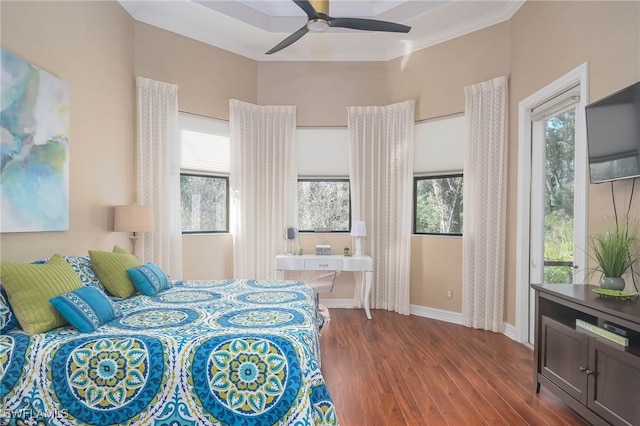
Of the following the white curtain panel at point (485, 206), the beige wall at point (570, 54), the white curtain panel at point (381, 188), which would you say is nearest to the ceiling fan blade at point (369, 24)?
the beige wall at point (570, 54)

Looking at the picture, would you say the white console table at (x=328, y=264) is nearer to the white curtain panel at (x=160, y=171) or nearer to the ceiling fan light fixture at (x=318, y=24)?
the white curtain panel at (x=160, y=171)

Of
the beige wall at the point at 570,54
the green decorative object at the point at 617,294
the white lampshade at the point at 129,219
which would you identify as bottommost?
the green decorative object at the point at 617,294

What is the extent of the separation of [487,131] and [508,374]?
2519 mm

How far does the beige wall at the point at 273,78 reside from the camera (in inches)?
104

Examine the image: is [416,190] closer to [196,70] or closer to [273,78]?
[273,78]

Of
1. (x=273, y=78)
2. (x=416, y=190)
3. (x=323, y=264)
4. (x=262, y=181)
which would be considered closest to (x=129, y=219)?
(x=262, y=181)

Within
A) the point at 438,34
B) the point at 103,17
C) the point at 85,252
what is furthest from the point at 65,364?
the point at 438,34

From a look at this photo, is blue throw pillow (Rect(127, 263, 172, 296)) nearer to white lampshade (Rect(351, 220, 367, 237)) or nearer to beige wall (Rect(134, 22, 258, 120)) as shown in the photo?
beige wall (Rect(134, 22, 258, 120))

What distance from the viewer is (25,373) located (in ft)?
5.67

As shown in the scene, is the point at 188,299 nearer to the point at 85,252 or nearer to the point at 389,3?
the point at 85,252

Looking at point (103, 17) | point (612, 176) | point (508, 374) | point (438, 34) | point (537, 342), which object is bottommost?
point (508, 374)

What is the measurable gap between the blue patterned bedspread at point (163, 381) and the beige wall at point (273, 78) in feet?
3.79

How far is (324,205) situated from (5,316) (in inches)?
144

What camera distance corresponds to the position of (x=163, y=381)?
171cm
